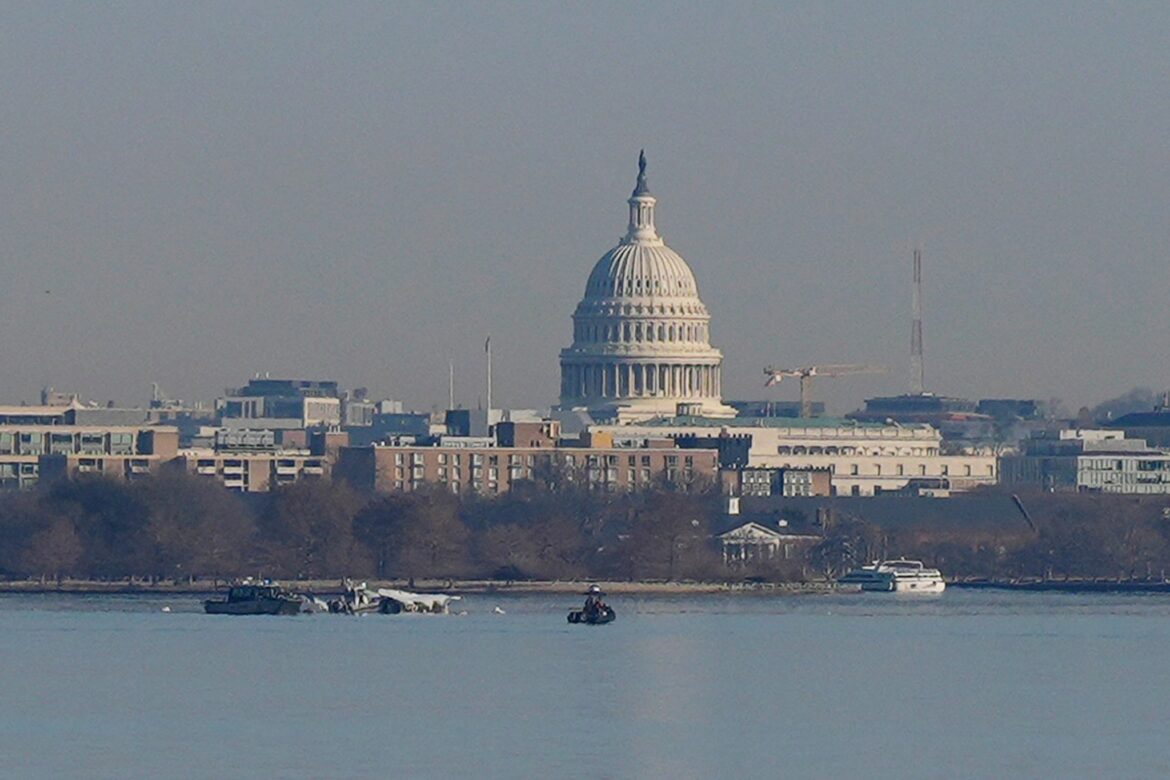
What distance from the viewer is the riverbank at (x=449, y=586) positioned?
150 m

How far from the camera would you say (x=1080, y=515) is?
180 metres

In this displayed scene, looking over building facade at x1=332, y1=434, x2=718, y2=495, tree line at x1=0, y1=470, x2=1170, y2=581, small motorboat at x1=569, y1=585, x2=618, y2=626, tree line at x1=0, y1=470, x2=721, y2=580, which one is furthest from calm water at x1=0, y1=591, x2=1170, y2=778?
building facade at x1=332, y1=434, x2=718, y2=495

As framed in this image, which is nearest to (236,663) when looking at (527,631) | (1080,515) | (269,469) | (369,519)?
(527,631)

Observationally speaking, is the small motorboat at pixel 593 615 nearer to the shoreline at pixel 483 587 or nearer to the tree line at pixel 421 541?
the shoreline at pixel 483 587

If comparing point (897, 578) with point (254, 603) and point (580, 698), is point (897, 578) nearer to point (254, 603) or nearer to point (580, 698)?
point (254, 603)

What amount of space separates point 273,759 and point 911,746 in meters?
9.53

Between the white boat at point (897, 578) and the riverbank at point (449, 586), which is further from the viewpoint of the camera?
the white boat at point (897, 578)

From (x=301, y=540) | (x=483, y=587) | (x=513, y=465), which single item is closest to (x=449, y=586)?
(x=483, y=587)

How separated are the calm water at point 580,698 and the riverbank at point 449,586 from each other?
2847 cm

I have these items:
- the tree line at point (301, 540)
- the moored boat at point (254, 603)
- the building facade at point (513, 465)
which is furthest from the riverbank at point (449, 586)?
the building facade at point (513, 465)

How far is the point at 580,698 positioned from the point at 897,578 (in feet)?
247

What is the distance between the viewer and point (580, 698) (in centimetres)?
8288

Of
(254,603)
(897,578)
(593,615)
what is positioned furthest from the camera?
(897,578)

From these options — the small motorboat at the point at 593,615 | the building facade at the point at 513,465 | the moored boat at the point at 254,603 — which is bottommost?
the small motorboat at the point at 593,615
